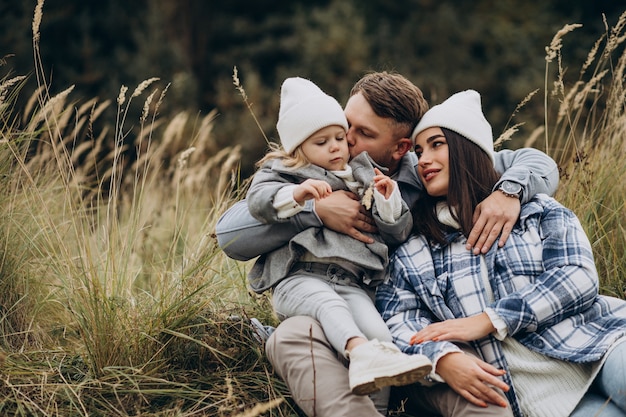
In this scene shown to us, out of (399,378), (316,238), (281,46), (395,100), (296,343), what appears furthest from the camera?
(281,46)

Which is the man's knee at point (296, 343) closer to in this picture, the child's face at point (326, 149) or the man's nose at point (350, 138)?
the child's face at point (326, 149)

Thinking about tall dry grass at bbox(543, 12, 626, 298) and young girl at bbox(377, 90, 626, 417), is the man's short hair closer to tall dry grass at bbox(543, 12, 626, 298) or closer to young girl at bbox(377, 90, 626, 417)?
young girl at bbox(377, 90, 626, 417)

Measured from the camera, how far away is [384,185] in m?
2.66

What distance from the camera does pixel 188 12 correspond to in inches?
508

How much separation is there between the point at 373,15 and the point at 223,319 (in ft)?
36.2

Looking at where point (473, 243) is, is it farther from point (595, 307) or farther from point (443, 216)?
point (595, 307)

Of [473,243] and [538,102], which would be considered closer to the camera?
[473,243]

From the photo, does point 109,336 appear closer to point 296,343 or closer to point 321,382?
point 296,343

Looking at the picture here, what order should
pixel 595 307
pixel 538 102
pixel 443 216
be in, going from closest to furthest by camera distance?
pixel 595 307 → pixel 443 216 → pixel 538 102

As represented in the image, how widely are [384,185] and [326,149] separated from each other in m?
0.34

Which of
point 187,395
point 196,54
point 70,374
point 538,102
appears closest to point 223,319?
point 187,395

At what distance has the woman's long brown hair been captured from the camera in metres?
2.83

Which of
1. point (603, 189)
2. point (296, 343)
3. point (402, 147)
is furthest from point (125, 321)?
point (603, 189)

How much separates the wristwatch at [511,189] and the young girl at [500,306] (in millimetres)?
69
